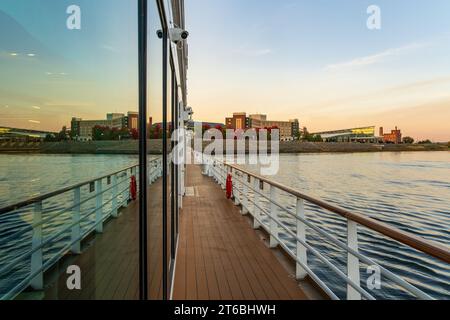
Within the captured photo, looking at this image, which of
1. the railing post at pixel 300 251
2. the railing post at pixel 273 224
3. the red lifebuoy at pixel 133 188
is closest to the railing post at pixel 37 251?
the red lifebuoy at pixel 133 188

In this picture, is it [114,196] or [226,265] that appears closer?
[114,196]

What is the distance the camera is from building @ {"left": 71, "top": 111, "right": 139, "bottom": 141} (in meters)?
0.43

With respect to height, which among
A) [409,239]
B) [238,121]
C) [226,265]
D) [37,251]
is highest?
[238,121]

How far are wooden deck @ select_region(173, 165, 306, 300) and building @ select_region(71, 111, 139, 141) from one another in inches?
63.1

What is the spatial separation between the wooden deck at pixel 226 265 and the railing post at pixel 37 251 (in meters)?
1.70

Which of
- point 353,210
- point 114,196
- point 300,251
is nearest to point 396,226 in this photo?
point 353,210

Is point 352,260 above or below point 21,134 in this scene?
below

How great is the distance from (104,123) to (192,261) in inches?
90.3

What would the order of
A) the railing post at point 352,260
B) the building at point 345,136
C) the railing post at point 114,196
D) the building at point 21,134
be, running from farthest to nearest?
the building at point 345,136 → the railing post at point 352,260 → the railing post at point 114,196 → the building at point 21,134

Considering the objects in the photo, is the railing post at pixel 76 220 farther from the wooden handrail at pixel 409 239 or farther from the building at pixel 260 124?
the building at pixel 260 124

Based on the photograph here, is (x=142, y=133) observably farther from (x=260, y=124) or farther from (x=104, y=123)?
(x=260, y=124)

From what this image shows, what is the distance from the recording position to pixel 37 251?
0.42 meters

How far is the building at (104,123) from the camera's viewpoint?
425mm

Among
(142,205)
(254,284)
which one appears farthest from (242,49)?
(142,205)
